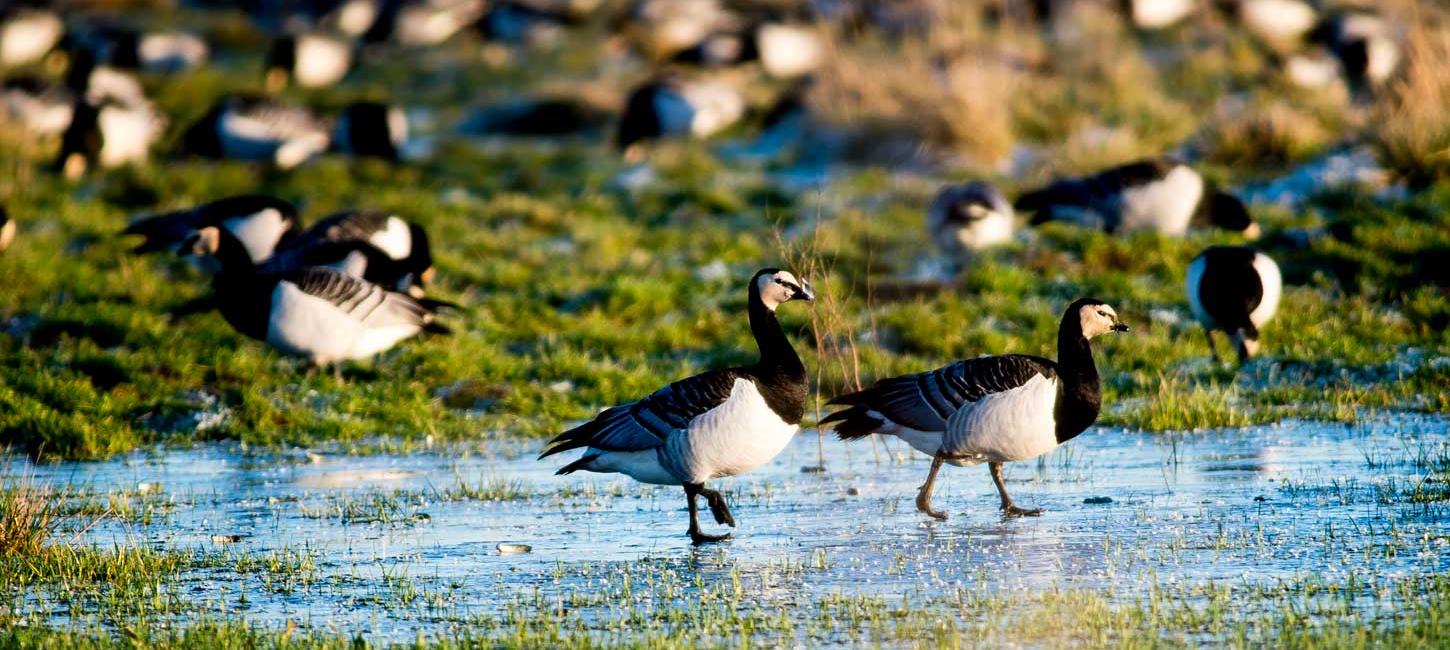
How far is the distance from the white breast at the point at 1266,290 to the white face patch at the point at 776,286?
5.19m

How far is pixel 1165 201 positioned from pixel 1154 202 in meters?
0.11

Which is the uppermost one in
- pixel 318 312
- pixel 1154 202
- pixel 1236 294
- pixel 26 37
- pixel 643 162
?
pixel 26 37

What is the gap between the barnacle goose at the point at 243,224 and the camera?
56.2 feet

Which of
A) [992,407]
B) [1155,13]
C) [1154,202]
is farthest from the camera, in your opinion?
[1155,13]

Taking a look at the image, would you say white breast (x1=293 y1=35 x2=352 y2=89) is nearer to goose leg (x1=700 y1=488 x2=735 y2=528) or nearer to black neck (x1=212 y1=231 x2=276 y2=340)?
black neck (x1=212 y1=231 x2=276 y2=340)

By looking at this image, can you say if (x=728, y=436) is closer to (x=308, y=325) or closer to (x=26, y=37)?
(x=308, y=325)

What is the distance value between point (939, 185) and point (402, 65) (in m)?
17.4

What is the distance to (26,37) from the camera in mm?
37531

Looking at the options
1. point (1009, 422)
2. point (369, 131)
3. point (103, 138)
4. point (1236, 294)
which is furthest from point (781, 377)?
point (103, 138)

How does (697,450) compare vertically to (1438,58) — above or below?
below

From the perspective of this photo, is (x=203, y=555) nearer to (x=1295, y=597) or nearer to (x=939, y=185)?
(x=1295, y=597)

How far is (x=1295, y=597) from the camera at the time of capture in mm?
6984

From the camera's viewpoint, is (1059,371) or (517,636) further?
(1059,371)

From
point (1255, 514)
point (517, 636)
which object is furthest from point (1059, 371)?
point (517, 636)
